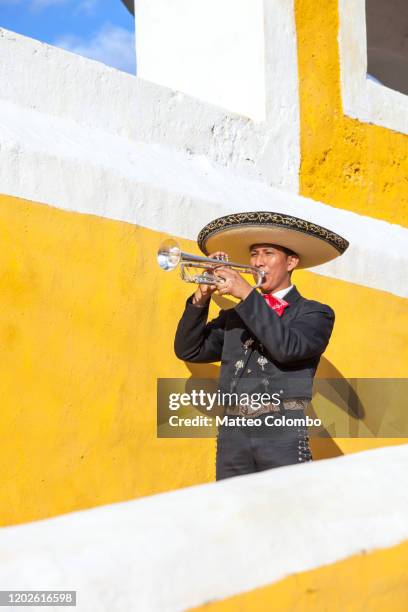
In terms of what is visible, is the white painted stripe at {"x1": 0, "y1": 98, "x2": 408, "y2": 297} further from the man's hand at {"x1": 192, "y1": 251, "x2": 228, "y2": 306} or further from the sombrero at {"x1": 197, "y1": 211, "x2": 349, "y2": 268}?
the man's hand at {"x1": 192, "y1": 251, "x2": 228, "y2": 306}

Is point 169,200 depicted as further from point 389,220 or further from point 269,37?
point 389,220

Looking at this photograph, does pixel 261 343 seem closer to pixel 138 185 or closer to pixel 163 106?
pixel 138 185

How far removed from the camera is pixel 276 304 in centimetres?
407

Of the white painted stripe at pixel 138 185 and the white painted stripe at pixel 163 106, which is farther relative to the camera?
the white painted stripe at pixel 163 106

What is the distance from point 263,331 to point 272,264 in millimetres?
526

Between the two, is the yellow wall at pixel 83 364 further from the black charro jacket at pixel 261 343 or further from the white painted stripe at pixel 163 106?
the white painted stripe at pixel 163 106

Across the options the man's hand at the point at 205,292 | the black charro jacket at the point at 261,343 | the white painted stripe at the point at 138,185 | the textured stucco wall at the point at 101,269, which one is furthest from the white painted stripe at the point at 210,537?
the white painted stripe at the point at 138,185

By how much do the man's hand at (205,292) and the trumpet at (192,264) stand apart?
0.08ft

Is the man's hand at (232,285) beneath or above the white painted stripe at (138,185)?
beneath

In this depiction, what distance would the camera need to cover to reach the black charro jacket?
3734 mm

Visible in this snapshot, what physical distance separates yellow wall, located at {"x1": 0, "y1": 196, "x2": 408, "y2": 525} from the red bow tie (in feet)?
1.70

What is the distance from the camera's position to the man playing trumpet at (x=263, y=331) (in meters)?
3.78

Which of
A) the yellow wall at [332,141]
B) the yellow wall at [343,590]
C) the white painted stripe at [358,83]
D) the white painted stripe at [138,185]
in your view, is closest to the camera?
the yellow wall at [343,590]

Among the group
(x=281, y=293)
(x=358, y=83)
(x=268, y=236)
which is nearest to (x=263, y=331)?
(x=281, y=293)
